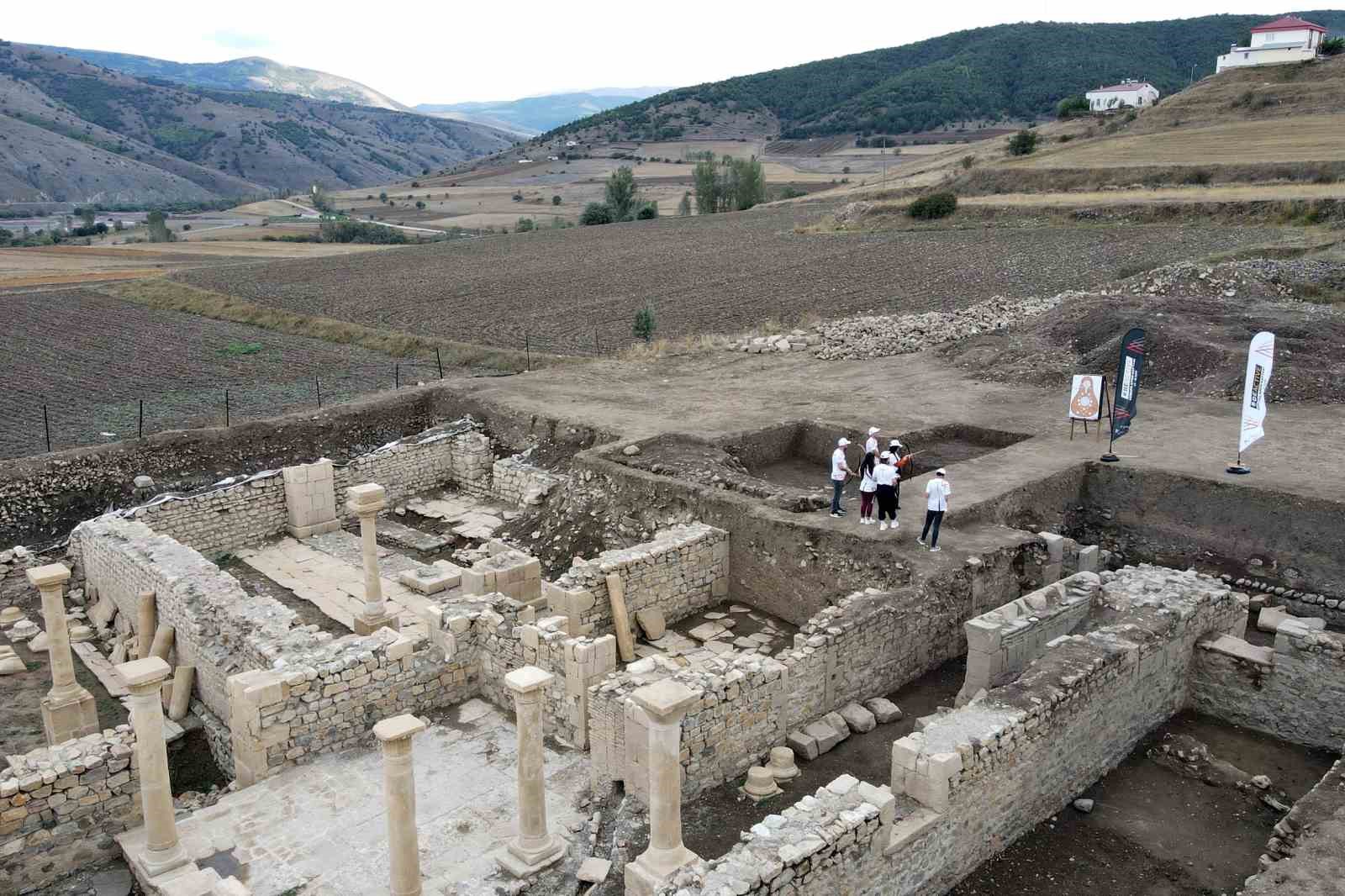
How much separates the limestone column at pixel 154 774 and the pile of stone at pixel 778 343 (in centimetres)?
2112

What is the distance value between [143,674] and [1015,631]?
9.17 meters

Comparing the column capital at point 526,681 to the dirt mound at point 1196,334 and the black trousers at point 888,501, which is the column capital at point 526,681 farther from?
the dirt mound at point 1196,334

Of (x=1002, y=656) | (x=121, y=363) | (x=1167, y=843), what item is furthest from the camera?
(x=121, y=363)

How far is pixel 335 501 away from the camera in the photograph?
19719 mm

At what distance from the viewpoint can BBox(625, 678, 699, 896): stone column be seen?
8.09 m

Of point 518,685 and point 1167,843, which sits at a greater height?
point 518,685

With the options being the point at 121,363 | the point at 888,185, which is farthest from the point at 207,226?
the point at 121,363

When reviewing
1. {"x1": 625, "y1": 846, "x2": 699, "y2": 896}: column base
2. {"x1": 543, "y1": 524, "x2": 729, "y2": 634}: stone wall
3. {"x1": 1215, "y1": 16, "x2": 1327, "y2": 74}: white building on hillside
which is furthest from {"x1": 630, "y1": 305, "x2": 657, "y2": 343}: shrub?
{"x1": 1215, "y1": 16, "x2": 1327, "y2": 74}: white building on hillside

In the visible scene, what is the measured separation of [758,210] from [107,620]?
207 feet

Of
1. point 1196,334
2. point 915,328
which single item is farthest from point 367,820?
point 915,328

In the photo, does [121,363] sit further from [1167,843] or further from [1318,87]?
Answer: [1318,87]

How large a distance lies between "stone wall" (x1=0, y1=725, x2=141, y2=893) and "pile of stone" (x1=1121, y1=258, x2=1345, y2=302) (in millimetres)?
26310

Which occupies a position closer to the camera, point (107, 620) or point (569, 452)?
point (107, 620)

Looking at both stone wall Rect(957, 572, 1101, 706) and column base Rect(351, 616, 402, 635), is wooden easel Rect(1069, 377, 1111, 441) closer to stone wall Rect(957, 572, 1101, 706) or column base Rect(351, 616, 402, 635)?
stone wall Rect(957, 572, 1101, 706)
